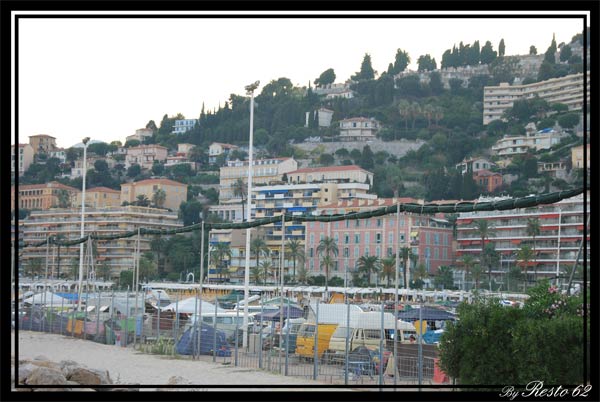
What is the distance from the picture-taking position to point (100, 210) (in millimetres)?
91000

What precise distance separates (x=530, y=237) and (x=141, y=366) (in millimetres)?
67511

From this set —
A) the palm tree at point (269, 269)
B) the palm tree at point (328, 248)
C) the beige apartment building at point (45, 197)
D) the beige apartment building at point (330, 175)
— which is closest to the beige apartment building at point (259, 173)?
the beige apartment building at point (330, 175)

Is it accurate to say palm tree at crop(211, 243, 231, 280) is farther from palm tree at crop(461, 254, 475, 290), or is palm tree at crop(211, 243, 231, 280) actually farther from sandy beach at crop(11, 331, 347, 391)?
sandy beach at crop(11, 331, 347, 391)

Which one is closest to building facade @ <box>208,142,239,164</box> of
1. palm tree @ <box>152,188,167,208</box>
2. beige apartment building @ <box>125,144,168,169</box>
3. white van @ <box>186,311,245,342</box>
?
beige apartment building @ <box>125,144,168,169</box>

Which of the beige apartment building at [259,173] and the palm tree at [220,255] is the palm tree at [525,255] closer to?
the palm tree at [220,255]

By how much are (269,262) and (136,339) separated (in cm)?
6340

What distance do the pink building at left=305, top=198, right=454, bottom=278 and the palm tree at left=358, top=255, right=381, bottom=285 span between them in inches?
46.9

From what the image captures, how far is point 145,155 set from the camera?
479 feet

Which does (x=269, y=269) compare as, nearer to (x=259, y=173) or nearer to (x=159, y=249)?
(x=159, y=249)

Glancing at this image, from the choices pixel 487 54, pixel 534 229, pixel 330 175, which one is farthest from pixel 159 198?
pixel 487 54

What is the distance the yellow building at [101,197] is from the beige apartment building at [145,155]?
25.9 m

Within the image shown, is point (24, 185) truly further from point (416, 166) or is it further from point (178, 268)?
Answer: point (416, 166)

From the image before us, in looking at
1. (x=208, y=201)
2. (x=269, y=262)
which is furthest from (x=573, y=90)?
(x=269, y=262)

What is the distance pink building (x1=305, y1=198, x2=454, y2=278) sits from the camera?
251 ft
